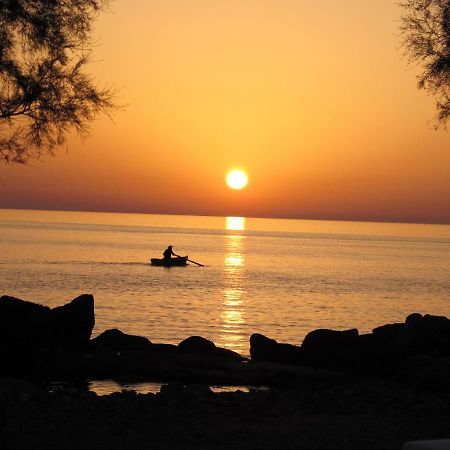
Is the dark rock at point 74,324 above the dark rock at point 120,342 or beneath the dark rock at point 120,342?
above

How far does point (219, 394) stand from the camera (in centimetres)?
1733

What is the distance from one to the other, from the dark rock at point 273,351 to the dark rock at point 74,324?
5.31 meters

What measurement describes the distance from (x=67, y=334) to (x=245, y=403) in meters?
11.2

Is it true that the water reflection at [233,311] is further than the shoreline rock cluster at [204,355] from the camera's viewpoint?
Yes

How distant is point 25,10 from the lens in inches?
719

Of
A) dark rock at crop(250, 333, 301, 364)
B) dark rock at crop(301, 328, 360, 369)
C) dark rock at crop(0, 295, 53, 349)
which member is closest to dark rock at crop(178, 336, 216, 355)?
dark rock at crop(250, 333, 301, 364)

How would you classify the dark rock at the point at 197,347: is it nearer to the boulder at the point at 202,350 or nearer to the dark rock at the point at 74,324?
the boulder at the point at 202,350

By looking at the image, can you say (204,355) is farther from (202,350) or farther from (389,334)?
(389,334)

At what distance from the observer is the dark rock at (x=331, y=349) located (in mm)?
23422

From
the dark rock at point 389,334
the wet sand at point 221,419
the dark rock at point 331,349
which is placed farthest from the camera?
the dark rock at point 389,334

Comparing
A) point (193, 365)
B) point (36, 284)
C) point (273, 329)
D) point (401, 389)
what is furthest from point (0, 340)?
point (36, 284)

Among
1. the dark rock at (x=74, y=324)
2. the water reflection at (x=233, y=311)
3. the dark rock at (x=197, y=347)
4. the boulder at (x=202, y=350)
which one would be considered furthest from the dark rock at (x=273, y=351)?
the water reflection at (x=233, y=311)

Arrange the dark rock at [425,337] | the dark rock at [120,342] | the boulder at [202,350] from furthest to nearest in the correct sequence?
the dark rock at [120,342], the boulder at [202,350], the dark rock at [425,337]

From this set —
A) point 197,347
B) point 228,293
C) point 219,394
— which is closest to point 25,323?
point 197,347
